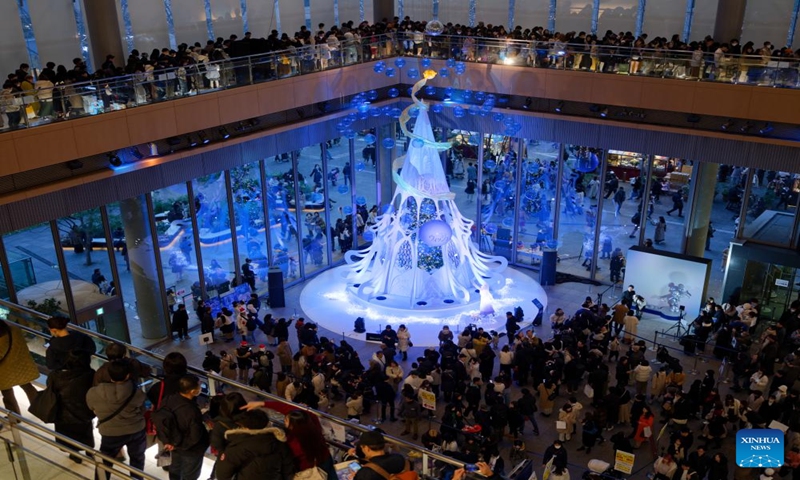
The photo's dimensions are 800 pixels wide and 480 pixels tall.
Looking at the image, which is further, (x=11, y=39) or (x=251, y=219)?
(x=251, y=219)

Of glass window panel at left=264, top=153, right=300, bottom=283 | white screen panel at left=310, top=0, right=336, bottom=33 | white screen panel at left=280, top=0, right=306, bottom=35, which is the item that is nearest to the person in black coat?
glass window panel at left=264, top=153, right=300, bottom=283

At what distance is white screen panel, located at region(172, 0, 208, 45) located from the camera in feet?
64.1

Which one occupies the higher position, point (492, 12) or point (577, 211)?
point (492, 12)

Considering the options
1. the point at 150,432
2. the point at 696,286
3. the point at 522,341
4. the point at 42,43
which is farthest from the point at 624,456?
the point at 42,43

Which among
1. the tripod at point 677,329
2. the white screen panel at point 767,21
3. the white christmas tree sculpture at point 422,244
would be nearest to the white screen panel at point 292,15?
the white christmas tree sculpture at point 422,244

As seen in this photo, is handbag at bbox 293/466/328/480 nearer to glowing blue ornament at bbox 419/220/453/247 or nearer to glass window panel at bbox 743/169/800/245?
glowing blue ornament at bbox 419/220/453/247

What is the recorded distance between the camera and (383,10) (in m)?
24.2

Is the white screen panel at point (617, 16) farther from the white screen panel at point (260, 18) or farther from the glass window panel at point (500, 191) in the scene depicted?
the white screen panel at point (260, 18)

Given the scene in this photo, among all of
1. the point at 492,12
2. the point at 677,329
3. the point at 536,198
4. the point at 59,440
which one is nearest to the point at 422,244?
the point at 536,198

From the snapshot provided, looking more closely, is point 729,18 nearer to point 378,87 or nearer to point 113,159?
point 378,87

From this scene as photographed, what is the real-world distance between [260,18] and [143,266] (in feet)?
28.7

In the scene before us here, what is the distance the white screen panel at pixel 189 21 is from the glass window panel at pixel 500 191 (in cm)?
844

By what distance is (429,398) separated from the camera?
11609 mm

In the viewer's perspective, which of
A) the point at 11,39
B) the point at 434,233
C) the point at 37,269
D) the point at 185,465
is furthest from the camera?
the point at 434,233
